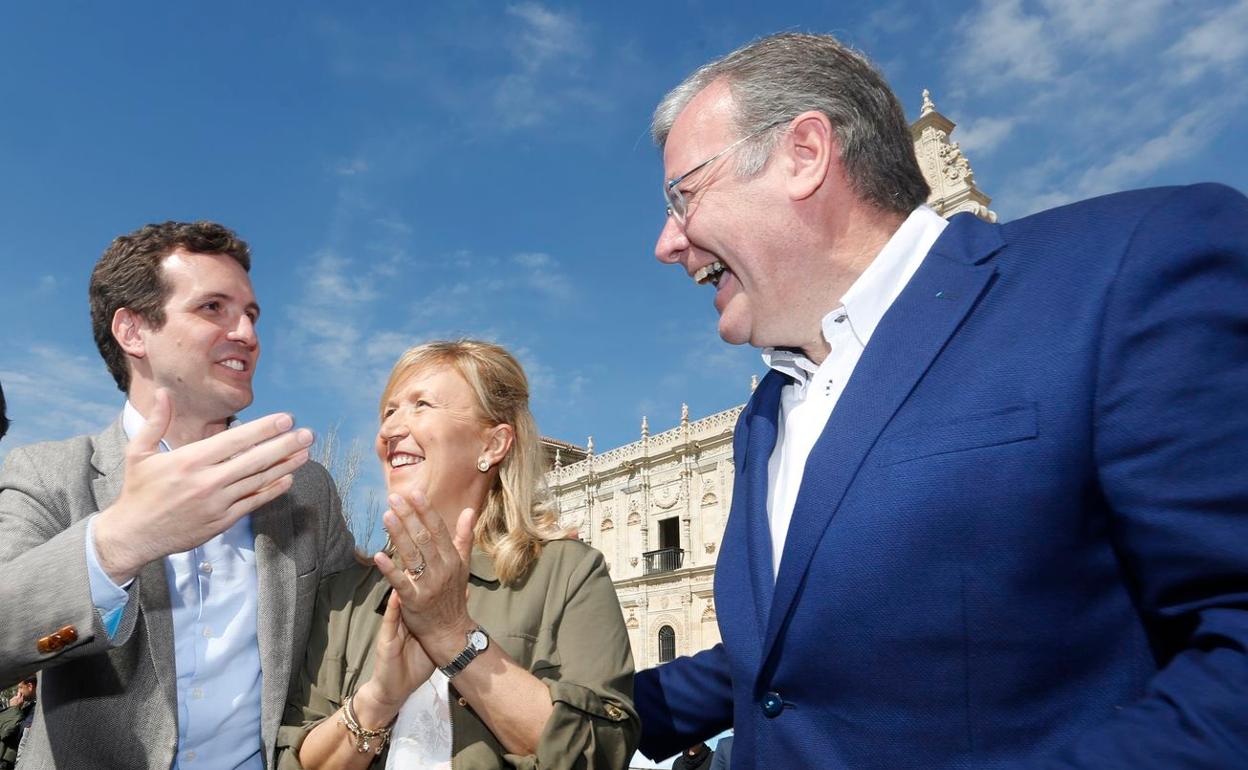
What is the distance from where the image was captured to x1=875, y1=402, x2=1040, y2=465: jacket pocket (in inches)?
54.9

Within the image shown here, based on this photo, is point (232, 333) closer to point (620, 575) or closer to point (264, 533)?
point (264, 533)

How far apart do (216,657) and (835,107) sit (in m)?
2.33

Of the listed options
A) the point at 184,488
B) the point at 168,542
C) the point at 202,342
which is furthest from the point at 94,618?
the point at 202,342

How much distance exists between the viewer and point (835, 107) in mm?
2039

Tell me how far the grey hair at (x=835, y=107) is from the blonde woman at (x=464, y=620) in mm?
1291

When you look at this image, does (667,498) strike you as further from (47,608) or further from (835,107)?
(47,608)

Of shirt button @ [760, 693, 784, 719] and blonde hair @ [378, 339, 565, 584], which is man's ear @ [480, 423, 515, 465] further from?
shirt button @ [760, 693, 784, 719]

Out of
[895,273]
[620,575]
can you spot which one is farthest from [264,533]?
[620,575]

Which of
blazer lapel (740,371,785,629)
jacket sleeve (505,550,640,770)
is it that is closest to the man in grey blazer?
jacket sleeve (505,550,640,770)

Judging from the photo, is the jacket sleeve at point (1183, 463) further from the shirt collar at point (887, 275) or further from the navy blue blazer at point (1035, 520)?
the shirt collar at point (887, 275)

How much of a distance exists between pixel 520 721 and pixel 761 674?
75 centimetres

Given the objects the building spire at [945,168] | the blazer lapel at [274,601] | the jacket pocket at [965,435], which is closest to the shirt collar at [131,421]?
the blazer lapel at [274,601]

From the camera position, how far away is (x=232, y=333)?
8.55ft

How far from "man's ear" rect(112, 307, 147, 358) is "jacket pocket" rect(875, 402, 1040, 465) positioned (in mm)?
2361
